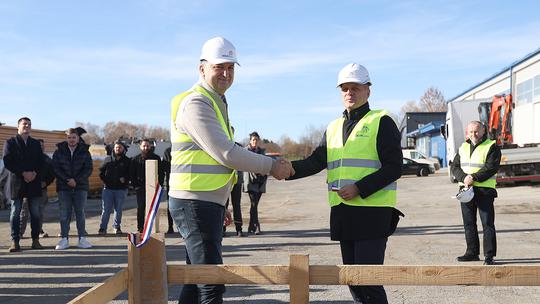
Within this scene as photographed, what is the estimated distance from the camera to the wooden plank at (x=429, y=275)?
310 centimetres

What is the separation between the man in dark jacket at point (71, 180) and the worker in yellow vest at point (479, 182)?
6144 mm

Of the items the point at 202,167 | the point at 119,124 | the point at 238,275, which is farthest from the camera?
the point at 119,124

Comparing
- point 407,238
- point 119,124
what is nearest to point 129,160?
point 407,238

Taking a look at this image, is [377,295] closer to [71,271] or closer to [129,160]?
[71,271]

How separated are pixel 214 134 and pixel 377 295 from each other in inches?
59.6

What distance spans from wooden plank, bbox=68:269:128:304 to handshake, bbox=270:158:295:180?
1129 millimetres

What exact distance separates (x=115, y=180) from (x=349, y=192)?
827cm

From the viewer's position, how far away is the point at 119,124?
132m

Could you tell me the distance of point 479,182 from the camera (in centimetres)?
752

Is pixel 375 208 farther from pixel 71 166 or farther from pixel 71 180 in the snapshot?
pixel 71 166

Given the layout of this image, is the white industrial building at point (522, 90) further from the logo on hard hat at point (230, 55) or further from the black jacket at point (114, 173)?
the logo on hard hat at point (230, 55)

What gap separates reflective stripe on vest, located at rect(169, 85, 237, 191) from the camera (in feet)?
11.2

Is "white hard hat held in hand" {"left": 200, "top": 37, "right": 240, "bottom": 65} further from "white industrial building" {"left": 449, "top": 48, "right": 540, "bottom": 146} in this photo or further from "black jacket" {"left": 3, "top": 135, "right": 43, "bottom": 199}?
"white industrial building" {"left": 449, "top": 48, "right": 540, "bottom": 146}

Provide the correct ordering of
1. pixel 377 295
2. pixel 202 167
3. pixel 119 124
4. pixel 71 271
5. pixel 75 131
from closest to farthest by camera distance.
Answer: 1. pixel 202 167
2. pixel 377 295
3. pixel 71 271
4. pixel 75 131
5. pixel 119 124
